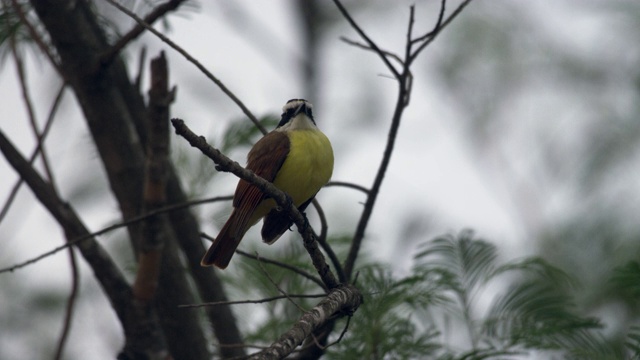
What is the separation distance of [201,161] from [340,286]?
8.44 feet

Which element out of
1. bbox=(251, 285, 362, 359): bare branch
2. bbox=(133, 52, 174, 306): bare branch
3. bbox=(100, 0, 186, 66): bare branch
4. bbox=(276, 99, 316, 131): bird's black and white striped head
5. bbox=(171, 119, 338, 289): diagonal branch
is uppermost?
bbox=(276, 99, 316, 131): bird's black and white striped head

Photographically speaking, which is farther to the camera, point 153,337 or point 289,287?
point 289,287

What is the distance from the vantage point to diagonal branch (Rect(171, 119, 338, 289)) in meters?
3.02

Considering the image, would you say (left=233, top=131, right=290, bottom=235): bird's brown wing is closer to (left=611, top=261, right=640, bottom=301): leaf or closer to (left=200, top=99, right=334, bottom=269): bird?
(left=200, top=99, right=334, bottom=269): bird

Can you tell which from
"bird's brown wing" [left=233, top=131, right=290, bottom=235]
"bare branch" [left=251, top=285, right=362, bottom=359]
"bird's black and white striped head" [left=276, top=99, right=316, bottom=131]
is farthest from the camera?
"bird's black and white striped head" [left=276, top=99, right=316, bottom=131]

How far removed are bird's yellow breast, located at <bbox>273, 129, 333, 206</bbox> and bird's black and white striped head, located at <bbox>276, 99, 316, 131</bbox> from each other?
19.1 inches

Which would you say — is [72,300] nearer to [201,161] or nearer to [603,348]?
[201,161]

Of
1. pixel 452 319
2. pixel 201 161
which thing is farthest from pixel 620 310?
pixel 201 161

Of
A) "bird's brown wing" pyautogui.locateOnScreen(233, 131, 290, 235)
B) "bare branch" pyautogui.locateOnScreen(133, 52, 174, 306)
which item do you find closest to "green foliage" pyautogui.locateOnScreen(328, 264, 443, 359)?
"bird's brown wing" pyautogui.locateOnScreen(233, 131, 290, 235)

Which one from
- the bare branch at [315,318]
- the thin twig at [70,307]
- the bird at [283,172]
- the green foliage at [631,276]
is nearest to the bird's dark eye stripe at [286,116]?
the bird at [283,172]

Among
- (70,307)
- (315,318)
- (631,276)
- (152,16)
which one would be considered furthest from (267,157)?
(631,276)

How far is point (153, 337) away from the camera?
173 inches

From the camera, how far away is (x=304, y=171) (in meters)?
4.94

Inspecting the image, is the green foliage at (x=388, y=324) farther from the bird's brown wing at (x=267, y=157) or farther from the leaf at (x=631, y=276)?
the leaf at (x=631, y=276)
